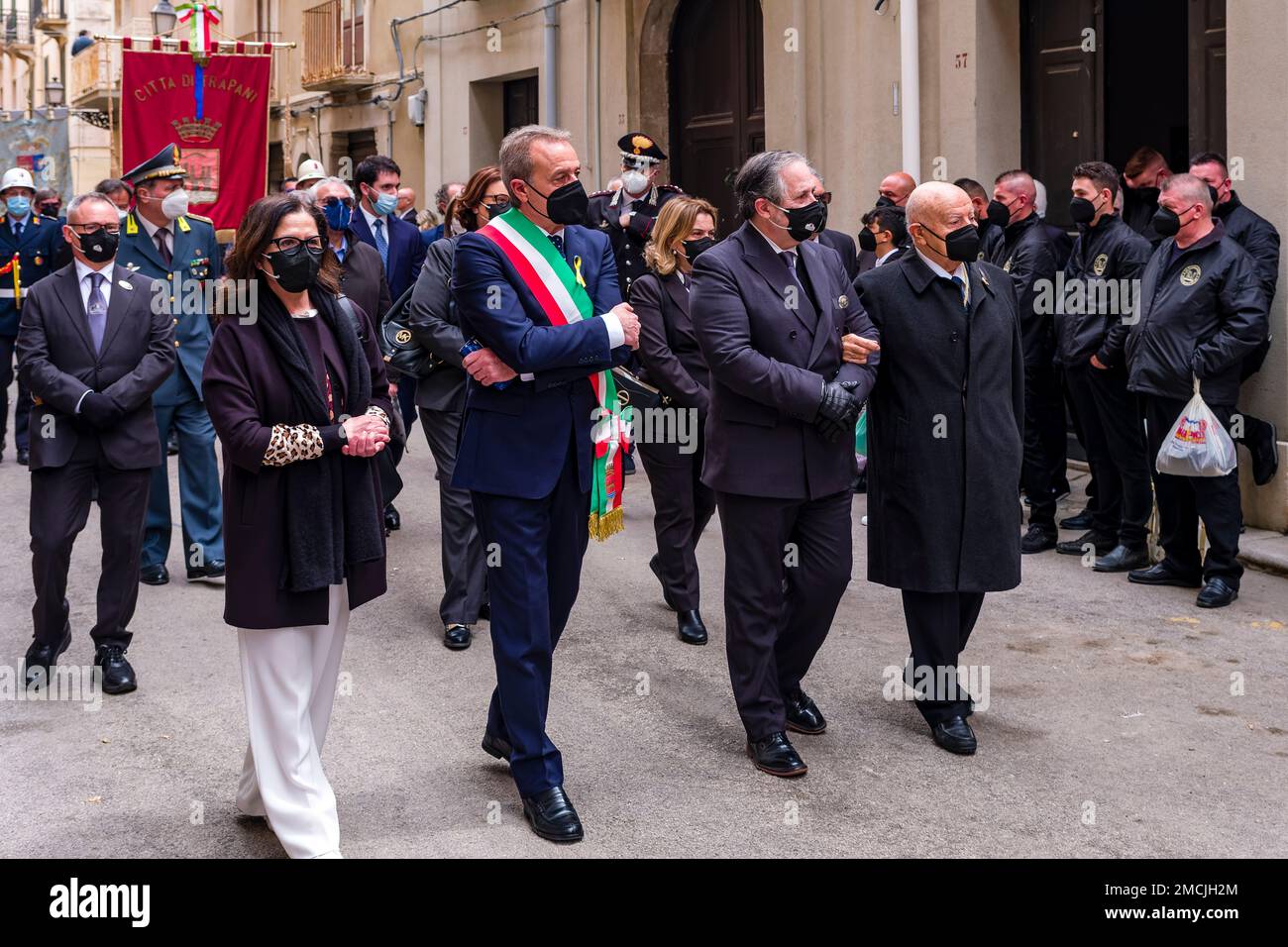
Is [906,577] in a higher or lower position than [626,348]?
lower

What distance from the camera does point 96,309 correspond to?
7.13 metres

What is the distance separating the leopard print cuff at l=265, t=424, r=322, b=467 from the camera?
183 inches

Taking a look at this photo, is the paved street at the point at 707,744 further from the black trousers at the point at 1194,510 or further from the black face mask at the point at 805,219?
the black face mask at the point at 805,219

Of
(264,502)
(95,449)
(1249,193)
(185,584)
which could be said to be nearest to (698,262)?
(264,502)

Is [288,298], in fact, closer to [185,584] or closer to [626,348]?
[626,348]

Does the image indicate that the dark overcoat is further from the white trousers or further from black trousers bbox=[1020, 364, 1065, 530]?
black trousers bbox=[1020, 364, 1065, 530]

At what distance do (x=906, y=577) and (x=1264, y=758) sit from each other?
1.40 m

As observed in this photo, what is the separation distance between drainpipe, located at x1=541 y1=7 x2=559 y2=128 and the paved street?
38.8 feet

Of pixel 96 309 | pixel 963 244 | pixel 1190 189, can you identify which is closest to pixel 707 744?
pixel 963 244

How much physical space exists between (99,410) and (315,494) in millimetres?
2442

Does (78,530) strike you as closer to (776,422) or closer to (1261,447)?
(776,422)

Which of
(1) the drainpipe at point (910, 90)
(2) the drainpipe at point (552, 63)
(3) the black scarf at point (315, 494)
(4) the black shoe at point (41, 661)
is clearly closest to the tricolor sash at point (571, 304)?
(3) the black scarf at point (315, 494)

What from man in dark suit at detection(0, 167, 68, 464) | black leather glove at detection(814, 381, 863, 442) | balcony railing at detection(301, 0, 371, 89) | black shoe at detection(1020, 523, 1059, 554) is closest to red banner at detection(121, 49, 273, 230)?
man in dark suit at detection(0, 167, 68, 464)

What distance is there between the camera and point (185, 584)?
886 centimetres
